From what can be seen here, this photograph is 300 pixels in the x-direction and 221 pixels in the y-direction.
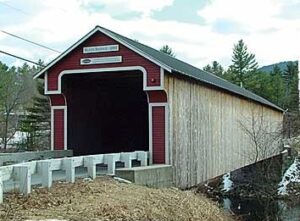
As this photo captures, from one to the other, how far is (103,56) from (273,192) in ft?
48.3

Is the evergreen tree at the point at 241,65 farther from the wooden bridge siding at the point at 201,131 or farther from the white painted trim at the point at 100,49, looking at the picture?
the white painted trim at the point at 100,49

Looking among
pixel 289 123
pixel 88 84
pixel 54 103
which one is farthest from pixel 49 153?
pixel 289 123

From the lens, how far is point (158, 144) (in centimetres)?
1447

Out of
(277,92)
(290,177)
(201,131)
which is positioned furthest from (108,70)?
(277,92)

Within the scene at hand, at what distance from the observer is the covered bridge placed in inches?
568

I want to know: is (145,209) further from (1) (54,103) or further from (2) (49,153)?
(1) (54,103)

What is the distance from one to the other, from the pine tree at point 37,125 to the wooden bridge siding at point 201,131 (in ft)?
63.1

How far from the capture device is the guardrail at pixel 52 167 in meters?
8.13

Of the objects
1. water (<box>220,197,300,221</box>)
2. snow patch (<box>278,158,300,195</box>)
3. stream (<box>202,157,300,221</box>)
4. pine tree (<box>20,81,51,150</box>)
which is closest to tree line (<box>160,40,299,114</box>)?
snow patch (<box>278,158,300,195</box>)

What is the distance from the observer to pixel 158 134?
14461mm

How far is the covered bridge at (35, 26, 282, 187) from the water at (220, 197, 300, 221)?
229 centimetres

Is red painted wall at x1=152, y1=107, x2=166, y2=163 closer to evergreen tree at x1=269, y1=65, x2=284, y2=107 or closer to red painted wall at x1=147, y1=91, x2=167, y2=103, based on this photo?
red painted wall at x1=147, y1=91, x2=167, y2=103

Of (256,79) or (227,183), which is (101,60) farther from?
(256,79)

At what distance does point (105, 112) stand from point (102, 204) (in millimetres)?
12684
